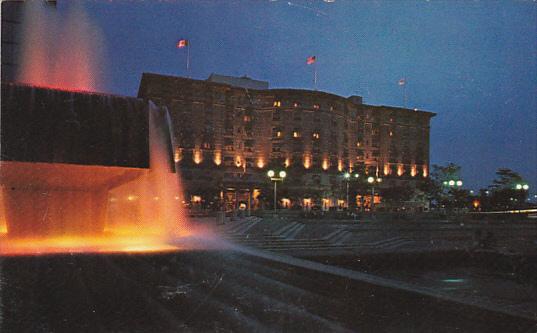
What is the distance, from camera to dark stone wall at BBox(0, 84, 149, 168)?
1562cm

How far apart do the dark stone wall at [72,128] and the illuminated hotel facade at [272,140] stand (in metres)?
43.2

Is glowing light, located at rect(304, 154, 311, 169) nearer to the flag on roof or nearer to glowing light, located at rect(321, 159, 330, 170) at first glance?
glowing light, located at rect(321, 159, 330, 170)

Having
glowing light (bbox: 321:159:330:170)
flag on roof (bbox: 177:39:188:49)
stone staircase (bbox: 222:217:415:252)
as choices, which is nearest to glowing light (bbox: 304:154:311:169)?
glowing light (bbox: 321:159:330:170)

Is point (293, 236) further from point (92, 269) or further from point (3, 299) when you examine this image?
point (3, 299)

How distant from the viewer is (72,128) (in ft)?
53.8

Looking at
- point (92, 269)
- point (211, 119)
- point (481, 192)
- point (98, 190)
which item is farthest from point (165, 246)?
point (481, 192)

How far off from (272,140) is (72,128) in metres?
58.8

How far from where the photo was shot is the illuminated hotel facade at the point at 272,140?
219 ft

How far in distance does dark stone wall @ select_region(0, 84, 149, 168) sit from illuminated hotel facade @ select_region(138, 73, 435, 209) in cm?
4324

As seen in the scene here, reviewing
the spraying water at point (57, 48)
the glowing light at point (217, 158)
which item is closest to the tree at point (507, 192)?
the glowing light at point (217, 158)

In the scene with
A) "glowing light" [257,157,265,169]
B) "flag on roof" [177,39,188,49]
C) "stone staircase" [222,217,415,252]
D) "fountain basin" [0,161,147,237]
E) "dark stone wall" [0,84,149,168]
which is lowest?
"stone staircase" [222,217,415,252]

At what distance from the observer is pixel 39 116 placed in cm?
1595

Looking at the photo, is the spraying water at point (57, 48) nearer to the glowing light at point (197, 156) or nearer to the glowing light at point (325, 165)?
the glowing light at point (197, 156)

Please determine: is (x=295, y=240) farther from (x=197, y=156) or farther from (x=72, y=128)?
(x=197, y=156)
